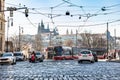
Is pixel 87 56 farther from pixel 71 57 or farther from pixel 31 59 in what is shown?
pixel 71 57

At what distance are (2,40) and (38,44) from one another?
76.8 metres

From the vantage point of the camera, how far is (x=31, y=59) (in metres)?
61.4

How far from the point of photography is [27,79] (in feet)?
65.5

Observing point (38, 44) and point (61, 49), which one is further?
point (38, 44)

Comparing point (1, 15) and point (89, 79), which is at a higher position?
point (1, 15)

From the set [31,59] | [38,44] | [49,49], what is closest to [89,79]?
[31,59]

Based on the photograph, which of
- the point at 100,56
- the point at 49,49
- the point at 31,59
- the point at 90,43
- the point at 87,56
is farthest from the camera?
the point at 90,43

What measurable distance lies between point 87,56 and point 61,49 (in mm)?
29390

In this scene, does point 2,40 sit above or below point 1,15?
below

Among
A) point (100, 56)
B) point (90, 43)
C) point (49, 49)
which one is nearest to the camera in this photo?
point (49, 49)

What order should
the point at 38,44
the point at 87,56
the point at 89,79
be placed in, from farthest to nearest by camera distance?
the point at 38,44
the point at 87,56
the point at 89,79

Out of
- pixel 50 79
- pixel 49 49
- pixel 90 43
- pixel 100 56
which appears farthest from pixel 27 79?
pixel 90 43

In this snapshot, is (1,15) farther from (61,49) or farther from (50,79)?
(50,79)

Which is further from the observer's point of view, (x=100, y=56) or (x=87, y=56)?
(x=100, y=56)
